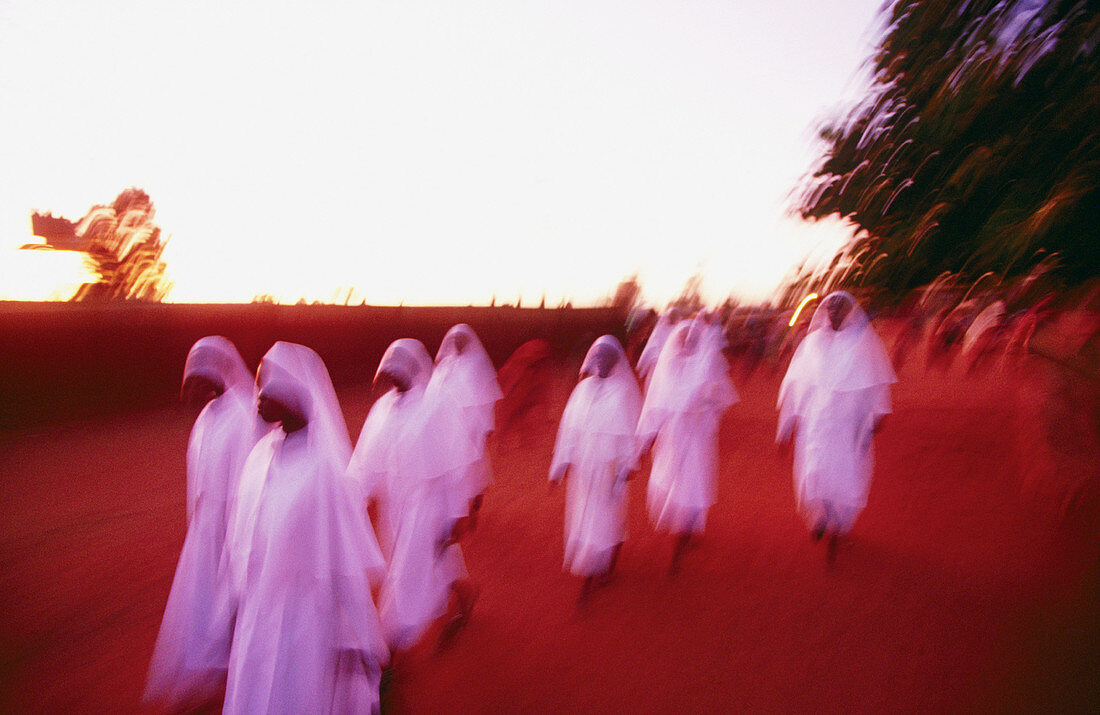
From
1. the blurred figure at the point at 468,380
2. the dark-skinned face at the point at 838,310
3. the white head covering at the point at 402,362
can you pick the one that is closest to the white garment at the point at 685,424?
the dark-skinned face at the point at 838,310

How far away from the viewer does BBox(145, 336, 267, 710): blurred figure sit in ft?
11.9

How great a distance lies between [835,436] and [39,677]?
613 cm

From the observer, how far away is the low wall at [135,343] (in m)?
11.1

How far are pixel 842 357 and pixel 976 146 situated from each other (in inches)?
81.4

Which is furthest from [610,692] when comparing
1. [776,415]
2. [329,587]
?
[776,415]

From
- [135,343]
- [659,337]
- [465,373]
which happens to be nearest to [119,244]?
[135,343]

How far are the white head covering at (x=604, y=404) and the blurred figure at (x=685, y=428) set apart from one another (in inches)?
27.6

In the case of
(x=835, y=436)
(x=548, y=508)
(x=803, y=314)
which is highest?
(x=803, y=314)

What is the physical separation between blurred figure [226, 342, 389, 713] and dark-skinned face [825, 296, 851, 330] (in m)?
4.90

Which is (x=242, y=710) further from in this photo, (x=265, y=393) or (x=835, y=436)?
(x=835, y=436)

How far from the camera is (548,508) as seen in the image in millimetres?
7883

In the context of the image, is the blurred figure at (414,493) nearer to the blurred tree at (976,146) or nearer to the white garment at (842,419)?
the white garment at (842,419)

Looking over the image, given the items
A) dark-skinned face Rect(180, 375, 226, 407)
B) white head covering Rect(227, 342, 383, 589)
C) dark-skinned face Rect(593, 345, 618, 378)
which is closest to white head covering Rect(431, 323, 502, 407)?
dark-skinned face Rect(593, 345, 618, 378)

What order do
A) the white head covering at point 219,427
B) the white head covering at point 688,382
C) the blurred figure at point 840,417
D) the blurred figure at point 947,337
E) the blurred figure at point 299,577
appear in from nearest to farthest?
the blurred figure at point 299,577, the white head covering at point 219,427, the blurred figure at point 840,417, the white head covering at point 688,382, the blurred figure at point 947,337
